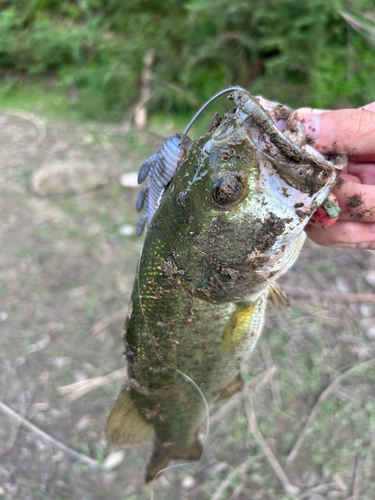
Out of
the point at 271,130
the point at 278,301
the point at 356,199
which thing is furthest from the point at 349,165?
the point at 271,130

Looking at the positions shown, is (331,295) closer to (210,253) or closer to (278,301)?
(278,301)

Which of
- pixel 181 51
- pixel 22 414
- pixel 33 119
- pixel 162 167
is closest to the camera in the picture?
pixel 162 167

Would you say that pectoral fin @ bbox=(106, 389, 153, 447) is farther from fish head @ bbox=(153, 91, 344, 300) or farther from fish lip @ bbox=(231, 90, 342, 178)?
fish lip @ bbox=(231, 90, 342, 178)

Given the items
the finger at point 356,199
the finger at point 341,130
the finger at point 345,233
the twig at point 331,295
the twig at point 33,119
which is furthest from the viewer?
the twig at point 33,119

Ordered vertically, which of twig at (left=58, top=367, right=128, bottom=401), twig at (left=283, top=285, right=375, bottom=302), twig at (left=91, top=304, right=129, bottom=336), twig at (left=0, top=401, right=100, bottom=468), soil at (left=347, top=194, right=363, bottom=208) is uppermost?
soil at (left=347, top=194, right=363, bottom=208)

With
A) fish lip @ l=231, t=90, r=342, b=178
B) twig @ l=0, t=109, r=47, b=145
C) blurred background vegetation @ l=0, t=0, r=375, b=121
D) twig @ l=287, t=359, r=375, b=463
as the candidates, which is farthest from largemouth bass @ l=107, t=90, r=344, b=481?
twig @ l=0, t=109, r=47, b=145

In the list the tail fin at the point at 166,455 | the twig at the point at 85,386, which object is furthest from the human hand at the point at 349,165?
the twig at the point at 85,386

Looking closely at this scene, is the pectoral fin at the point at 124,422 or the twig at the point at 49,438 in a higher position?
the pectoral fin at the point at 124,422

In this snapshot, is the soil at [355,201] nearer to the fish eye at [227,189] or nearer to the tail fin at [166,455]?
the fish eye at [227,189]
